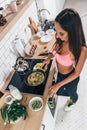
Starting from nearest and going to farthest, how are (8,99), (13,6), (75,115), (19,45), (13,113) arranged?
1. (13,113)
2. (8,99)
3. (13,6)
4. (19,45)
5. (75,115)

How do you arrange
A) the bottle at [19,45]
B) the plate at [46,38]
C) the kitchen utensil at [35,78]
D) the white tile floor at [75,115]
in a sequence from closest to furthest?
the kitchen utensil at [35,78], the bottle at [19,45], the white tile floor at [75,115], the plate at [46,38]

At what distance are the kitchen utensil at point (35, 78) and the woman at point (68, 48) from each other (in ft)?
0.45

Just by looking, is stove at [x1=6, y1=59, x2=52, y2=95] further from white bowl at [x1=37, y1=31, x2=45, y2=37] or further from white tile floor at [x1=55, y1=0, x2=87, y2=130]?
white tile floor at [x1=55, y1=0, x2=87, y2=130]

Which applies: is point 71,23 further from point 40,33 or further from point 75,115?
point 75,115

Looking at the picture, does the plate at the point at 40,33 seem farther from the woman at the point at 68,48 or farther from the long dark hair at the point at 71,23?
the long dark hair at the point at 71,23

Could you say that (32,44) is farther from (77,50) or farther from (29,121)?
(29,121)

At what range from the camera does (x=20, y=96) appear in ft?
4.60

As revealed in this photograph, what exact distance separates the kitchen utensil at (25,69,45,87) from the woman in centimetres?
14

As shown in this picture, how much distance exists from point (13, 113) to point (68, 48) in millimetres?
727

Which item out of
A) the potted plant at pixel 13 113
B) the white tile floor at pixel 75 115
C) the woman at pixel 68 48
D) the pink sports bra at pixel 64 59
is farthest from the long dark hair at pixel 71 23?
the white tile floor at pixel 75 115

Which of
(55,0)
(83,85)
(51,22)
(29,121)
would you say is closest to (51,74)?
(29,121)

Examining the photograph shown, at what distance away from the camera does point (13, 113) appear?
1.26m

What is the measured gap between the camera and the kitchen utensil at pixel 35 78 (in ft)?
5.04

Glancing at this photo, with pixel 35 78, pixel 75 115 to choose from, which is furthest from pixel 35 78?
pixel 75 115
